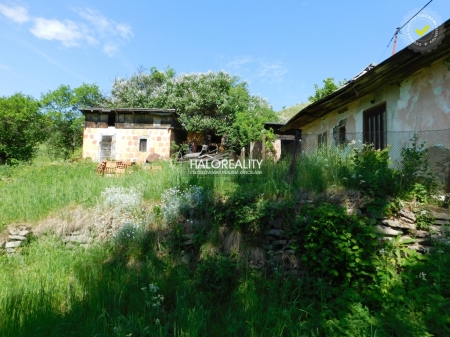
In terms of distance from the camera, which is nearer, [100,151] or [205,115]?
[100,151]

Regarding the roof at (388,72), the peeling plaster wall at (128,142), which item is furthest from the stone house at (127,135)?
the roof at (388,72)

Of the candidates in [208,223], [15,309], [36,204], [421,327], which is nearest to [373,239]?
[421,327]

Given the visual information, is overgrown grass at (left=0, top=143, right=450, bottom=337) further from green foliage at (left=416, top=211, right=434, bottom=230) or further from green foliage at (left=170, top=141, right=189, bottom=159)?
green foliage at (left=170, top=141, right=189, bottom=159)

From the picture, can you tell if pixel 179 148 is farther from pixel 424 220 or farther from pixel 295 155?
pixel 424 220

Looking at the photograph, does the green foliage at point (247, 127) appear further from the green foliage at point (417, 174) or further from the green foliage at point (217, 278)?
the green foliage at point (217, 278)

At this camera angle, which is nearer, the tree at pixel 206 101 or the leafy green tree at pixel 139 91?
the tree at pixel 206 101

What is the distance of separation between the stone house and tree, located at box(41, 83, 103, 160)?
9.36 m

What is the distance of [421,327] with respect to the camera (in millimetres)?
2582

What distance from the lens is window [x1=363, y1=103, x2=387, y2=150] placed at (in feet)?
21.8

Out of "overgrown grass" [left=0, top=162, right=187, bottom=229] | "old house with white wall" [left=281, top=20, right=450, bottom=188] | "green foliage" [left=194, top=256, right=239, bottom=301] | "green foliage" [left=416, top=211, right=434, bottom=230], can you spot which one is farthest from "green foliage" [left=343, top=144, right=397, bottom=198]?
"overgrown grass" [left=0, top=162, right=187, bottom=229]

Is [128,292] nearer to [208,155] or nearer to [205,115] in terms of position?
[208,155]

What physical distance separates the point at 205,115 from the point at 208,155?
4.40 metres

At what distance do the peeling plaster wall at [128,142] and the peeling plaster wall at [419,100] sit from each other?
12.6 metres

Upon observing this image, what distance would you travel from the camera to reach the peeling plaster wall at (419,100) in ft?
16.8
